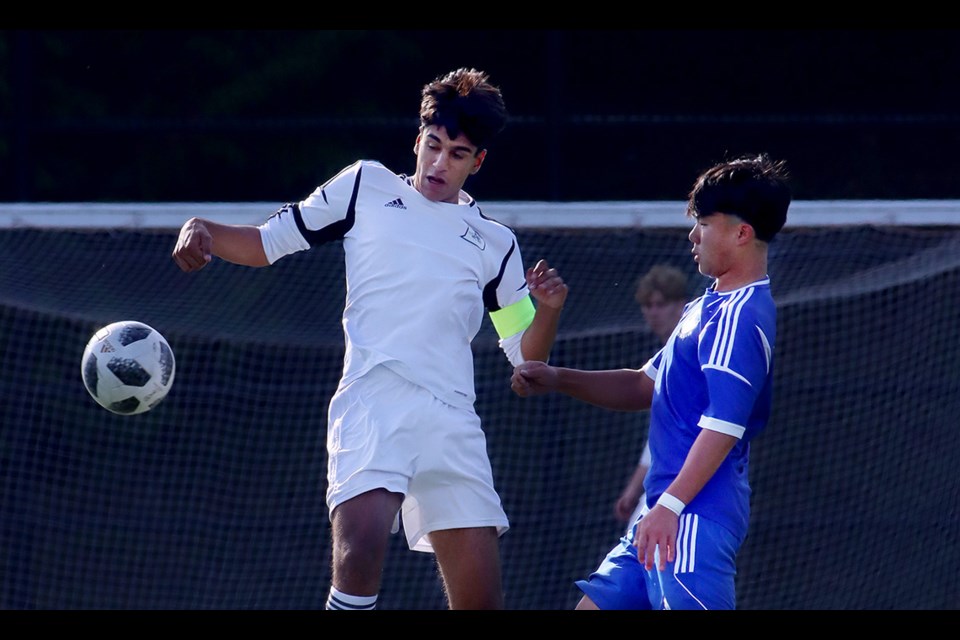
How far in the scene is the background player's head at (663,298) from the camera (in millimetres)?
5691

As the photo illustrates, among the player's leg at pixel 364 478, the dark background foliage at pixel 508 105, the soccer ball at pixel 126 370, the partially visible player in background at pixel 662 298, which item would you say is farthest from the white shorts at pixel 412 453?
the dark background foliage at pixel 508 105

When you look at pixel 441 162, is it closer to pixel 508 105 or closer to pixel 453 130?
pixel 453 130

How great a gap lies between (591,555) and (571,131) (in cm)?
218

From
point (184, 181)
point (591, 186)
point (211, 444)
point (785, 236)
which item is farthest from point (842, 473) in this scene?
point (184, 181)

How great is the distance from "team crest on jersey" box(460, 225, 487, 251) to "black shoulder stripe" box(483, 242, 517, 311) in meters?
0.09

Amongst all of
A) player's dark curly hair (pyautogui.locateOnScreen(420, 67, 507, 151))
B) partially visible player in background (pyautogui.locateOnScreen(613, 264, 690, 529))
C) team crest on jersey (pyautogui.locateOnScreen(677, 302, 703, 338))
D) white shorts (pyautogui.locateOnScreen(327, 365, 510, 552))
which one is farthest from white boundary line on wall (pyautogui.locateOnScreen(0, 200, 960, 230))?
team crest on jersey (pyautogui.locateOnScreen(677, 302, 703, 338))

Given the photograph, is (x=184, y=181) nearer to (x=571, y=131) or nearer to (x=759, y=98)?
(x=571, y=131)

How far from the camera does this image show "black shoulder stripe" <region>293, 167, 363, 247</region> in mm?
3982

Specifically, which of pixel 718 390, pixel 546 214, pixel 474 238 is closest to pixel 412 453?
pixel 474 238

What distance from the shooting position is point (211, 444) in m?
6.98

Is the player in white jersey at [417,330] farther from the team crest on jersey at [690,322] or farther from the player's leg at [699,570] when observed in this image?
the player's leg at [699,570]

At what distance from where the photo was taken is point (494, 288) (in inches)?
163

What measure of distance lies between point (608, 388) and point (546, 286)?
335mm

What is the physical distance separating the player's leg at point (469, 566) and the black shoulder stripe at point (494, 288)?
665mm
